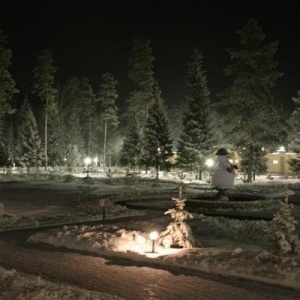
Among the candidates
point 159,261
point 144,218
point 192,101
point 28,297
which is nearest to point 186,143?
point 192,101

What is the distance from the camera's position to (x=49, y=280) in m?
9.48

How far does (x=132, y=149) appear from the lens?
205ft

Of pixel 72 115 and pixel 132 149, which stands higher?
pixel 72 115

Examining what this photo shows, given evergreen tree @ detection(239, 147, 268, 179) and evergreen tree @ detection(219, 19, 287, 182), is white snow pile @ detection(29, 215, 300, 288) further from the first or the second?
evergreen tree @ detection(239, 147, 268, 179)

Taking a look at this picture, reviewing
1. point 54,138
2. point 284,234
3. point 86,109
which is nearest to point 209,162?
point 284,234

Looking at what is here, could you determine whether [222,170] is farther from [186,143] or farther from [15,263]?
[186,143]

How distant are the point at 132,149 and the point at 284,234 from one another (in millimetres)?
51983

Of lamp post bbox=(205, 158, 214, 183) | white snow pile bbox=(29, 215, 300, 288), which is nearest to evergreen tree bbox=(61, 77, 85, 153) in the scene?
lamp post bbox=(205, 158, 214, 183)

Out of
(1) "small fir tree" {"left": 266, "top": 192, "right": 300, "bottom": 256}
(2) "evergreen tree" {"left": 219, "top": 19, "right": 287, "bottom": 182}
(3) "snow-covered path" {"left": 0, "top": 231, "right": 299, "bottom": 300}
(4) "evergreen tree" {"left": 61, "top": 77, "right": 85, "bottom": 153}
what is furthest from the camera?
(4) "evergreen tree" {"left": 61, "top": 77, "right": 85, "bottom": 153}

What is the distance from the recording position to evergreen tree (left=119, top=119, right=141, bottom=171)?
61.4 m

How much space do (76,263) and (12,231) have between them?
17.7 ft

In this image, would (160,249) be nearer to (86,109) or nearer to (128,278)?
(128,278)

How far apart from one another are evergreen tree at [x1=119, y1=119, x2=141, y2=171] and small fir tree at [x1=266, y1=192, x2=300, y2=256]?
49.5 meters

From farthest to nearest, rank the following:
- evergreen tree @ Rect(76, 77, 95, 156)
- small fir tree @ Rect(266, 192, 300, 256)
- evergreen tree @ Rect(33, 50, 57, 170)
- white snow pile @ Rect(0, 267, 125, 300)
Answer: evergreen tree @ Rect(76, 77, 95, 156), evergreen tree @ Rect(33, 50, 57, 170), small fir tree @ Rect(266, 192, 300, 256), white snow pile @ Rect(0, 267, 125, 300)
